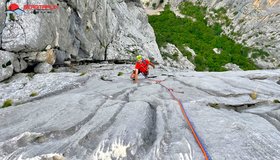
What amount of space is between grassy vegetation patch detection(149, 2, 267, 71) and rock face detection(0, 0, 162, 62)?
30.4 ft

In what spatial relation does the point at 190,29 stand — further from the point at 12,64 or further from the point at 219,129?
the point at 219,129

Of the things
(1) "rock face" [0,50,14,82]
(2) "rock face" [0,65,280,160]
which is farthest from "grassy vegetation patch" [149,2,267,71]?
(2) "rock face" [0,65,280,160]

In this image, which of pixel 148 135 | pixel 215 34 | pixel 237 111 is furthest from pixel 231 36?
pixel 148 135

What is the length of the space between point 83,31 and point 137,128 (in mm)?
20281

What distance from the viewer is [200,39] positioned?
2405 inches

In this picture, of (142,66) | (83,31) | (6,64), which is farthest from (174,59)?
(6,64)

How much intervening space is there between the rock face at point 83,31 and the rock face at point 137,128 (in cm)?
899

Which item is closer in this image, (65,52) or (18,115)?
(18,115)

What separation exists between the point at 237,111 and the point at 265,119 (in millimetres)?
1393

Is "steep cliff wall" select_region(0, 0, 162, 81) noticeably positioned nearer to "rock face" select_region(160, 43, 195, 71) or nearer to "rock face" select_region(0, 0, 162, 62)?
"rock face" select_region(0, 0, 162, 62)

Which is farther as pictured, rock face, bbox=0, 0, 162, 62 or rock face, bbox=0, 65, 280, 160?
rock face, bbox=0, 0, 162, 62

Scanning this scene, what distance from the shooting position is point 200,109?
952cm

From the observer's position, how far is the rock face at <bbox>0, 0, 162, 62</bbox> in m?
16.3

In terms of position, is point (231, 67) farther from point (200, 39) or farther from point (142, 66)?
point (142, 66)
